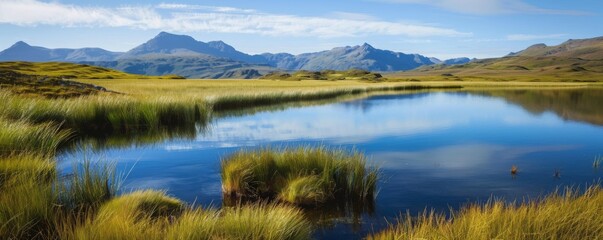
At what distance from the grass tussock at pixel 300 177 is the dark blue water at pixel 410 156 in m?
0.47

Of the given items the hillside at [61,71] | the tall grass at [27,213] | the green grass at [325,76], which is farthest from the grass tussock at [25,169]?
the green grass at [325,76]

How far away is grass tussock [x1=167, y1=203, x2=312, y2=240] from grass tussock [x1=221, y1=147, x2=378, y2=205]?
267 cm

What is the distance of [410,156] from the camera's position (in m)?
14.7

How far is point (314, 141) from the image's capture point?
18203mm

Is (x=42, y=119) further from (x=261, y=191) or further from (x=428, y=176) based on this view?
(x=428, y=176)

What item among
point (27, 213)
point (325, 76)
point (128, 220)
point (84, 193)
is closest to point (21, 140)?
point (84, 193)

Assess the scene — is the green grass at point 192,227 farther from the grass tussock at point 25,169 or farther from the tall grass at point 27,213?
the grass tussock at point 25,169

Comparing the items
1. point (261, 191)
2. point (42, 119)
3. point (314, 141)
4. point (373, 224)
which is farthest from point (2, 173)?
point (314, 141)

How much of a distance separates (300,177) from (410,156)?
6.22 m

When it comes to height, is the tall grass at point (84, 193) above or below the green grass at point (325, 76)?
below

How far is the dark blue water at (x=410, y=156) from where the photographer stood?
9727 millimetres

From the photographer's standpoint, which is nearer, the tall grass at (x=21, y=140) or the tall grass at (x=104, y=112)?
the tall grass at (x=21, y=140)

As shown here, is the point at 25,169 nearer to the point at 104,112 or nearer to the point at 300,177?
the point at 300,177

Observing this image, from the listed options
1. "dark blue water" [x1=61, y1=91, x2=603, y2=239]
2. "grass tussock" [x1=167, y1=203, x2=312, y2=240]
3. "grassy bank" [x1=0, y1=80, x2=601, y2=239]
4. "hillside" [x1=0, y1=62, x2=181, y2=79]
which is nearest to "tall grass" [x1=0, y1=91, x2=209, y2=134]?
"grassy bank" [x1=0, y1=80, x2=601, y2=239]
